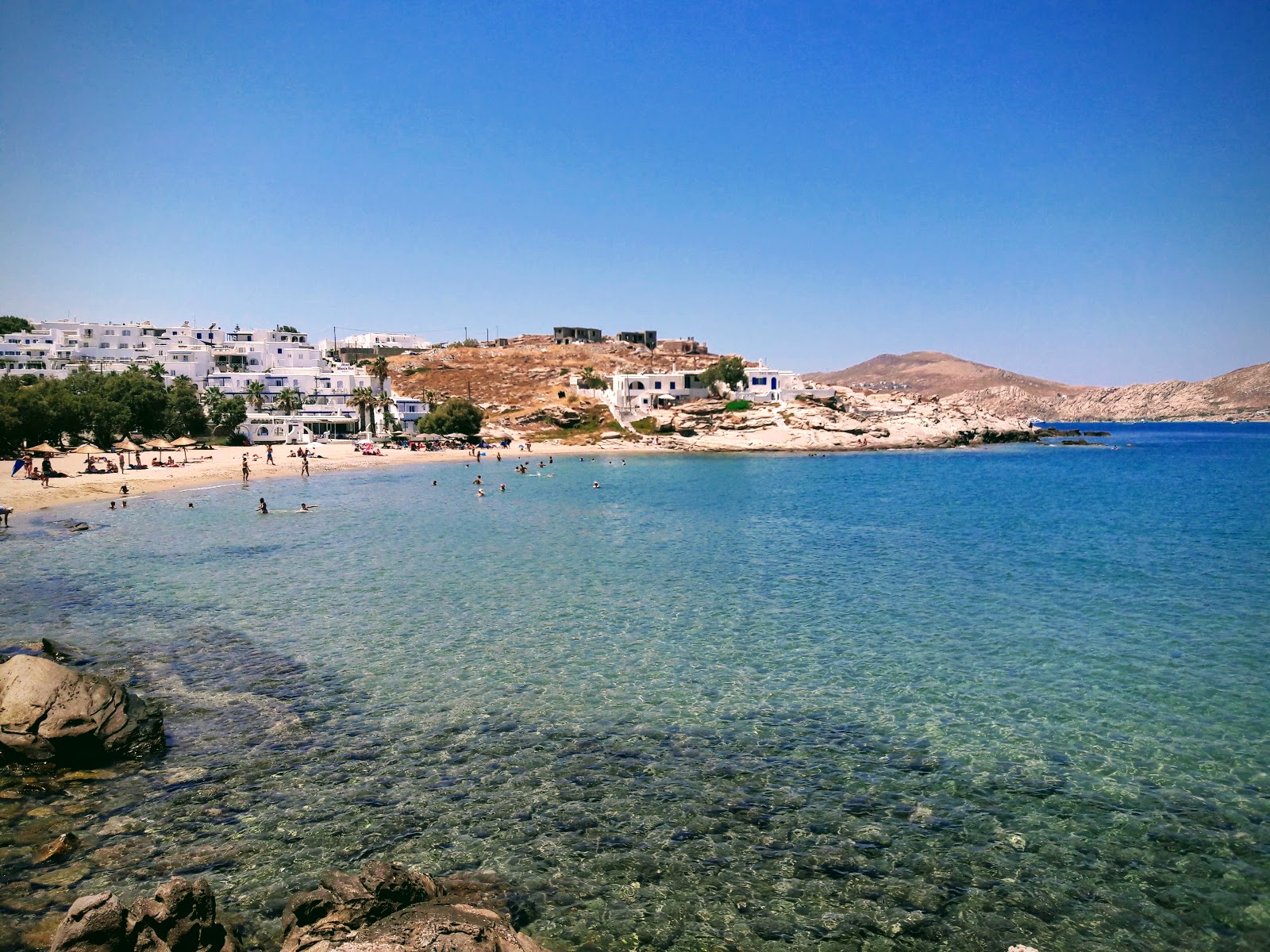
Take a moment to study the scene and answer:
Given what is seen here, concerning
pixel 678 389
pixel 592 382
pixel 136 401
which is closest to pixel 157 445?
pixel 136 401

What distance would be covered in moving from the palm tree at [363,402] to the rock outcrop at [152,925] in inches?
4715

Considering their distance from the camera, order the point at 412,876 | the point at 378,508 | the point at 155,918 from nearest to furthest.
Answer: the point at 155,918 → the point at 412,876 → the point at 378,508

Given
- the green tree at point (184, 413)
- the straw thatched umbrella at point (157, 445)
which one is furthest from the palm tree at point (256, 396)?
the straw thatched umbrella at point (157, 445)

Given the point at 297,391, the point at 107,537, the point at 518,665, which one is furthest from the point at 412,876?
the point at 297,391

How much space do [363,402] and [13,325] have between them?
92822 millimetres

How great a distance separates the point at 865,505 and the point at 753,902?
2206 inches

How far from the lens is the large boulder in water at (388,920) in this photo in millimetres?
8414

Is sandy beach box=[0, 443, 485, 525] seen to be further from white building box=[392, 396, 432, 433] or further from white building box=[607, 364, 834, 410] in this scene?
white building box=[607, 364, 834, 410]

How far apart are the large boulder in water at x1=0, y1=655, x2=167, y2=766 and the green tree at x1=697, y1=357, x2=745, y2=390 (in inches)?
5335

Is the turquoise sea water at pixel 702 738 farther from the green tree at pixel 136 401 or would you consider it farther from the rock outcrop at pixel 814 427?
the rock outcrop at pixel 814 427

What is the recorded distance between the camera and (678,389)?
485ft

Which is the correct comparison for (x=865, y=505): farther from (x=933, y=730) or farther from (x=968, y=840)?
(x=968, y=840)

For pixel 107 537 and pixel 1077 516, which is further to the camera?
pixel 1077 516

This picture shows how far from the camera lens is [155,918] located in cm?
928
